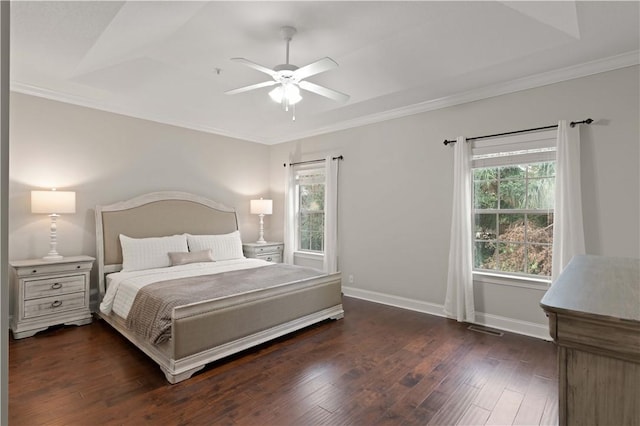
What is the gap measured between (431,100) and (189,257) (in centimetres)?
370

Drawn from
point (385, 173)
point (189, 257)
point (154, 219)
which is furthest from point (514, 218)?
point (154, 219)

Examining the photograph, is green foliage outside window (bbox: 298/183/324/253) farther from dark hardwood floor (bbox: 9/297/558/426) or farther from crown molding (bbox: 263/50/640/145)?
dark hardwood floor (bbox: 9/297/558/426)

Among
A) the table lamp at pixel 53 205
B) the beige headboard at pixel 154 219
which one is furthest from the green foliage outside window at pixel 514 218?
the table lamp at pixel 53 205

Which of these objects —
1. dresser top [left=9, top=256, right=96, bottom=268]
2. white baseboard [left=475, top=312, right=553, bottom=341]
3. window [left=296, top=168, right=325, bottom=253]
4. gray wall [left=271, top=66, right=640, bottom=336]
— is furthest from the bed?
white baseboard [left=475, top=312, right=553, bottom=341]

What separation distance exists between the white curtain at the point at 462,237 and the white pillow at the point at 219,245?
3077 mm

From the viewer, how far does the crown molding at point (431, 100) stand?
3039 mm

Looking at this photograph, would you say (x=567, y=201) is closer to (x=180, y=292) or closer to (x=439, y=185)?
(x=439, y=185)

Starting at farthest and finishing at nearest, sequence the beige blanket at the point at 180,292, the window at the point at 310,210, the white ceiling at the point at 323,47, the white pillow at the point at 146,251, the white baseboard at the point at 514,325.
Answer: the window at the point at 310,210 < the white pillow at the point at 146,251 < the white baseboard at the point at 514,325 < the beige blanket at the point at 180,292 < the white ceiling at the point at 323,47

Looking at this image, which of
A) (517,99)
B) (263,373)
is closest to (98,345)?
(263,373)

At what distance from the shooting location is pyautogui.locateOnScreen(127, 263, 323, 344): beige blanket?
2631 millimetres

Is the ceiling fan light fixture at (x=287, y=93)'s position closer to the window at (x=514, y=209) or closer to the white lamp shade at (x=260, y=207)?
the window at (x=514, y=209)

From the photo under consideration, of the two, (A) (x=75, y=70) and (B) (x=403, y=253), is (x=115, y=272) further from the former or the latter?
(B) (x=403, y=253)

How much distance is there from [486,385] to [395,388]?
706 millimetres

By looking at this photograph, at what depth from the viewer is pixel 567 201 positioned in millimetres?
3146
